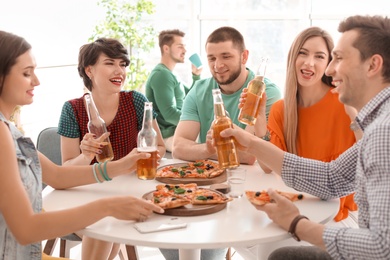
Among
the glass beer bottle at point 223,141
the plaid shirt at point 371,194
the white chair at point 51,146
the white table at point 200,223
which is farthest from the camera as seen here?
the white chair at point 51,146

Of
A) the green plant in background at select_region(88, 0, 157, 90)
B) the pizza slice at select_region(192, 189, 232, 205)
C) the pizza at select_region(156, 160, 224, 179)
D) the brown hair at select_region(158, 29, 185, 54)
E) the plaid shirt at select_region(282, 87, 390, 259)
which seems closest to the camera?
the plaid shirt at select_region(282, 87, 390, 259)

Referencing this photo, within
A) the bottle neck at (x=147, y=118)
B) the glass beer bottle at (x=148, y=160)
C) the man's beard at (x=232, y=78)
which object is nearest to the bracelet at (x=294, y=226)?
the glass beer bottle at (x=148, y=160)

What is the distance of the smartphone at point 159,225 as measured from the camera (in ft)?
5.48

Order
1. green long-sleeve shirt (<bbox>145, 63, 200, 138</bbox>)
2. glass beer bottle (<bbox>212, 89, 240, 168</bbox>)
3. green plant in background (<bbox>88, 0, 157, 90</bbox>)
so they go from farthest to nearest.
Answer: green plant in background (<bbox>88, 0, 157, 90</bbox>) → green long-sleeve shirt (<bbox>145, 63, 200, 138</bbox>) → glass beer bottle (<bbox>212, 89, 240, 168</bbox>)

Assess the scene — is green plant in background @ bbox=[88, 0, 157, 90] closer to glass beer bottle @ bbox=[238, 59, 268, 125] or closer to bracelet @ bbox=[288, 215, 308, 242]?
glass beer bottle @ bbox=[238, 59, 268, 125]

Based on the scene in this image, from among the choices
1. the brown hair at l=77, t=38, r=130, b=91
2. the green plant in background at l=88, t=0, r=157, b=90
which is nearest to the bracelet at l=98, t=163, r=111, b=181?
the brown hair at l=77, t=38, r=130, b=91

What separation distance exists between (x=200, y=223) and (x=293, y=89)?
42.3 inches

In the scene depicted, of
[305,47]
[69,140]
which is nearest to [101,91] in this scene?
[69,140]

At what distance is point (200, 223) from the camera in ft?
5.73

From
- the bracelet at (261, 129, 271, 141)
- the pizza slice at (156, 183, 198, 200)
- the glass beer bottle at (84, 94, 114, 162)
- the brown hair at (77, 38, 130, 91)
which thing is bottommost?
the pizza slice at (156, 183, 198, 200)

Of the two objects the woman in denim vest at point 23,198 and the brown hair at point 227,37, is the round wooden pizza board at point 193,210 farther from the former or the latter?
the brown hair at point 227,37

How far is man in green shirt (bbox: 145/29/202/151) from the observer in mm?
4535

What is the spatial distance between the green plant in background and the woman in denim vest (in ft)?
13.1

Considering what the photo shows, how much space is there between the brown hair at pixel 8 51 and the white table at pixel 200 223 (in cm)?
52
